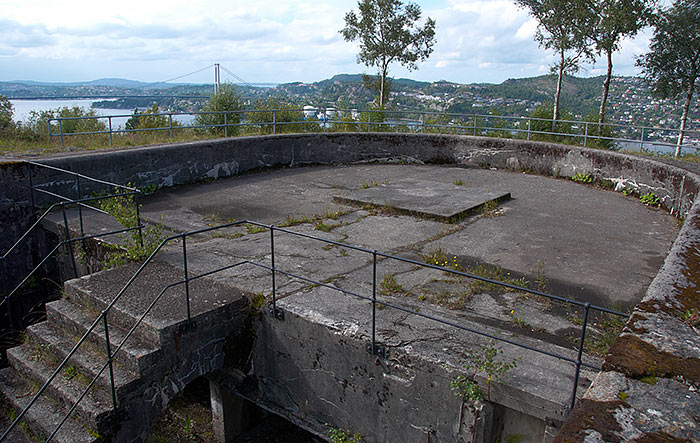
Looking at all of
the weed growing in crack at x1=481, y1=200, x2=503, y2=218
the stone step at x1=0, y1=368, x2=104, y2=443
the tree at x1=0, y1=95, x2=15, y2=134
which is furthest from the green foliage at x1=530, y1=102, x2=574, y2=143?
the tree at x1=0, y1=95, x2=15, y2=134

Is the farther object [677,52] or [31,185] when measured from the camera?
[677,52]

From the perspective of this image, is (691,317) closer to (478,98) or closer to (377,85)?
(377,85)

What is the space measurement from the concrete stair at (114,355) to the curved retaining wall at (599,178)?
3.59m

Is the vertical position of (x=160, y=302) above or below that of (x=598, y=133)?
below

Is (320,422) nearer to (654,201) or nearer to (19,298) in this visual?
(19,298)

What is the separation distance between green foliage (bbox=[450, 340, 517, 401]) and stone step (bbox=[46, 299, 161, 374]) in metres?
2.72

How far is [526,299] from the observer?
5.45 metres

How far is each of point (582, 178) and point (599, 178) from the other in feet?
1.29

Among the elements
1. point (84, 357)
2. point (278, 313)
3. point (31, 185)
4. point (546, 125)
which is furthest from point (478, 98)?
point (84, 357)

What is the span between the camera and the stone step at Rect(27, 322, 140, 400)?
4641 mm

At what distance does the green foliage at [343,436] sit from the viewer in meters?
4.70

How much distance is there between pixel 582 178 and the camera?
39.2 feet

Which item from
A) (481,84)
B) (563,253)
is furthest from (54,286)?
(481,84)

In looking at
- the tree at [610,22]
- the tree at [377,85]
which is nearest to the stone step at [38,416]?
the tree at [610,22]
